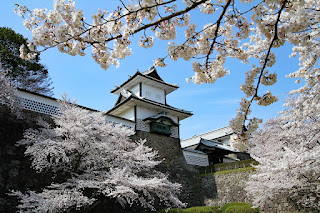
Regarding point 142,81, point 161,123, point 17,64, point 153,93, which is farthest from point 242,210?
point 17,64

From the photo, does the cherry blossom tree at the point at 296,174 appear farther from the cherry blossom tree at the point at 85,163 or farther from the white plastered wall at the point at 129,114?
the white plastered wall at the point at 129,114

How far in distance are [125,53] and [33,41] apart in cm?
109

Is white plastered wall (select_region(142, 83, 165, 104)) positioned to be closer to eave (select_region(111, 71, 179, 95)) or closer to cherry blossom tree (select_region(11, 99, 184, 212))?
eave (select_region(111, 71, 179, 95))

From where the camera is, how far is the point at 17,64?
15.0m

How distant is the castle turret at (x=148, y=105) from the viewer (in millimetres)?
12820

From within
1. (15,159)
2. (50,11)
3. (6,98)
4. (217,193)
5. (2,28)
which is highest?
(2,28)

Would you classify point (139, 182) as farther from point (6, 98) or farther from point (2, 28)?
point (2, 28)

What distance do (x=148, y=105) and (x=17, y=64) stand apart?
8.73 metres

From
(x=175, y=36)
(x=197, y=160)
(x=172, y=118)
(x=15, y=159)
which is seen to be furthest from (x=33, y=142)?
(x=197, y=160)

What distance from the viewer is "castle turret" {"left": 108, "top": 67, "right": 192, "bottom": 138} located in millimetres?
12820

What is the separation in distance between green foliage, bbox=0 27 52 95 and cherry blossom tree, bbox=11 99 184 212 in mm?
8221

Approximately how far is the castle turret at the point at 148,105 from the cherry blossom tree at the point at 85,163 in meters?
3.79

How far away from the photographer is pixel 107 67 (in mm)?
3303

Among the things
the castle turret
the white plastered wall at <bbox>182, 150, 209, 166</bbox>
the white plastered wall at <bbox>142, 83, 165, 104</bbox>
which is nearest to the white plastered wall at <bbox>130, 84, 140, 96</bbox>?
the castle turret
